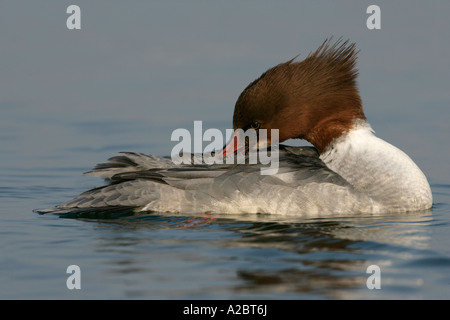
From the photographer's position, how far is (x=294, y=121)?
8648 mm

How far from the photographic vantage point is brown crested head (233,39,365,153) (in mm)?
8422

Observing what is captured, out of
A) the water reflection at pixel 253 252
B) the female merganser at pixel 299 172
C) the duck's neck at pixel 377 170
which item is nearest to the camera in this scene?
the water reflection at pixel 253 252

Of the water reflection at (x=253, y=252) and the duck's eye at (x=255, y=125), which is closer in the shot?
the water reflection at (x=253, y=252)

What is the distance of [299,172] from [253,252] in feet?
5.05

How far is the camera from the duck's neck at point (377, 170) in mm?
8406

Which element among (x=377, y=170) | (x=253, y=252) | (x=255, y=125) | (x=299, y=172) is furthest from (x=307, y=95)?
(x=253, y=252)

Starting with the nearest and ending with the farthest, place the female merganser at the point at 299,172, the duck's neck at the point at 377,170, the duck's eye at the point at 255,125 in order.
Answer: the female merganser at the point at 299,172 < the duck's neck at the point at 377,170 < the duck's eye at the point at 255,125

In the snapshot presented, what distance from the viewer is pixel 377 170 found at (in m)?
8.48

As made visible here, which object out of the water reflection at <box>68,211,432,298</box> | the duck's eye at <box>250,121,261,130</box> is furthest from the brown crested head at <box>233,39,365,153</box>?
the water reflection at <box>68,211,432,298</box>

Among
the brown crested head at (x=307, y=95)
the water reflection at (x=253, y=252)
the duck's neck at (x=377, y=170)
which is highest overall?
the brown crested head at (x=307, y=95)

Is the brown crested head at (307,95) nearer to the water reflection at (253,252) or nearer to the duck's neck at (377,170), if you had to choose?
the duck's neck at (377,170)

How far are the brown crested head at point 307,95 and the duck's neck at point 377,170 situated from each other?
0.16 m

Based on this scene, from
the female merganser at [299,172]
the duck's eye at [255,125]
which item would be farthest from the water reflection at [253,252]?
the duck's eye at [255,125]

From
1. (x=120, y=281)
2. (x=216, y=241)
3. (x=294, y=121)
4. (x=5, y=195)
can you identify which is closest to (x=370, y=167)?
(x=294, y=121)
